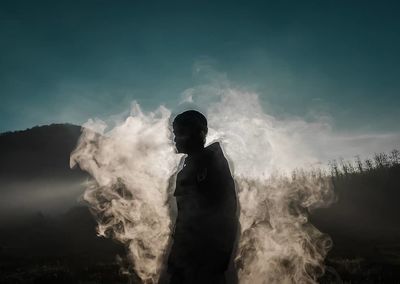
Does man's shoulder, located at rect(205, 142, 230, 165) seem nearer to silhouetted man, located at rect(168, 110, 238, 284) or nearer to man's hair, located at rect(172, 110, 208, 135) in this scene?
silhouetted man, located at rect(168, 110, 238, 284)

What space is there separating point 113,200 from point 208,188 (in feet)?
12.9

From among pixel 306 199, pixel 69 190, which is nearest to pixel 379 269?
pixel 306 199

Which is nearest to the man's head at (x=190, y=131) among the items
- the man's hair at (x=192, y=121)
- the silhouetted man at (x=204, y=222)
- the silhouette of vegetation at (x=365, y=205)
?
the man's hair at (x=192, y=121)

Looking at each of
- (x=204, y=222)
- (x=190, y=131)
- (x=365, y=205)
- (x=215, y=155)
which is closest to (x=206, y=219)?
(x=204, y=222)

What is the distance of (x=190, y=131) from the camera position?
11.3 feet

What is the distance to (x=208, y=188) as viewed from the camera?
3.06m

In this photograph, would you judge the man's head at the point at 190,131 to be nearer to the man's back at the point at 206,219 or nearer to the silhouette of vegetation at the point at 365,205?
the man's back at the point at 206,219

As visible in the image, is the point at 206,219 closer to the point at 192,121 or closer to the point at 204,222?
the point at 204,222

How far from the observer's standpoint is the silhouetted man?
2920mm

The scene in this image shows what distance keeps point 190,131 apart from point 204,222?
90 cm

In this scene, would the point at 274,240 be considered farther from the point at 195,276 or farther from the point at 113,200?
the point at 195,276

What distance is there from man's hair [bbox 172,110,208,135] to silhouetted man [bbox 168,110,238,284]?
24 cm

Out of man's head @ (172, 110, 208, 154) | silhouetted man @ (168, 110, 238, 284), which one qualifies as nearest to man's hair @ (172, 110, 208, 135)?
man's head @ (172, 110, 208, 154)

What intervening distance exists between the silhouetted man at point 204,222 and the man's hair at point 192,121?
0.78 ft
